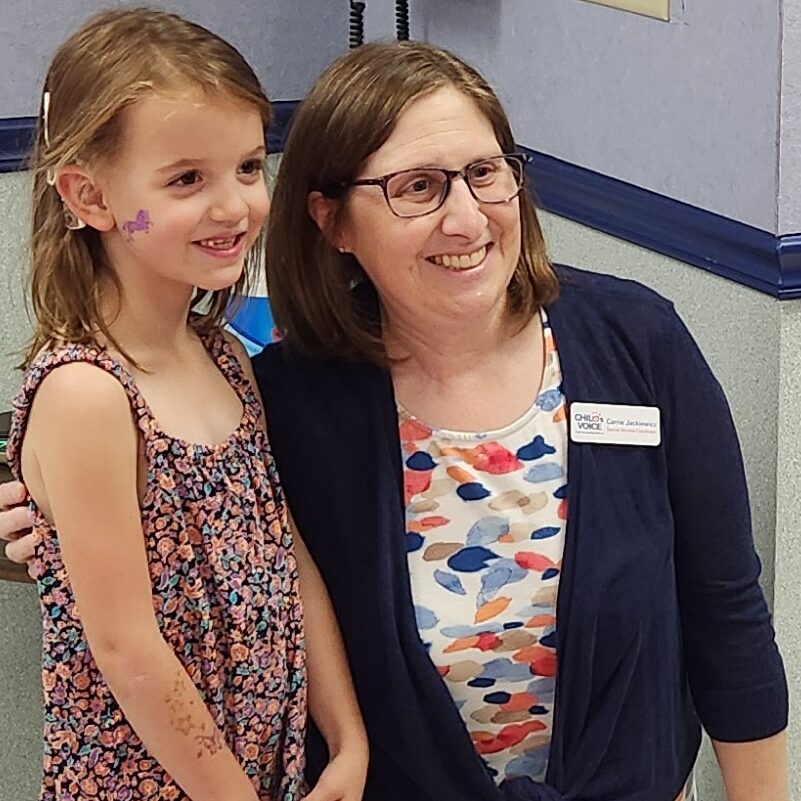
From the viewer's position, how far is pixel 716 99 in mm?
1944

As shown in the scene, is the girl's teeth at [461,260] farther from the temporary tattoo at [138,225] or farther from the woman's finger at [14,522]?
the woman's finger at [14,522]

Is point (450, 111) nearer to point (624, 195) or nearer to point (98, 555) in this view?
point (98, 555)

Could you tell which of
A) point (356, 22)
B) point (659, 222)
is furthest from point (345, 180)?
point (356, 22)

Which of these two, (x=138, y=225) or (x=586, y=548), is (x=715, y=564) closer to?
(x=586, y=548)

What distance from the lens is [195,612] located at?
144 centimetres

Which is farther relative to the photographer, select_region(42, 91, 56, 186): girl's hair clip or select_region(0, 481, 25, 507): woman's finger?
select_region(0, 481, 25, 507): woman's finger

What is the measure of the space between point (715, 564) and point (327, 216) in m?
0.55

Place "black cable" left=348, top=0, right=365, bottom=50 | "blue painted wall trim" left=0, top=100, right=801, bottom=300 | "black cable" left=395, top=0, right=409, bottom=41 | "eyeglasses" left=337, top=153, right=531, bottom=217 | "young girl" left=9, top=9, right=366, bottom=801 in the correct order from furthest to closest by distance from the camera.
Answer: "black cable" left=348, top=0, right=365, bottom=50, "black cable" left=395, top=0, right=409, bottom=41, "blue painted wall trim" left=0, top=100, right=801, bottom=300, "eyeglasses" left=337, top=153, right=531, bottom=217, "young girl" left=9, top=9, right=366, bottom=801

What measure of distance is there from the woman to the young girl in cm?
7

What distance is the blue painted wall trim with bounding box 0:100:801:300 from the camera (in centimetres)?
190

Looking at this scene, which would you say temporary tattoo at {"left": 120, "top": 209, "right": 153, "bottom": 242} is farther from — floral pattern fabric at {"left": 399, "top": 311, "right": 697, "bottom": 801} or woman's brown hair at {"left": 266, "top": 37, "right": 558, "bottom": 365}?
floral pattern fabric at {"left": 399, "top": 311, "right": 697, "bottom": 801}

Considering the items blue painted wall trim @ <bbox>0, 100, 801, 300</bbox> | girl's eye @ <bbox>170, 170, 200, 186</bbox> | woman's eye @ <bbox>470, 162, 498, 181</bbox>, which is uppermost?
blue painted wall trim @ <bbox>0, 100, 801, 300</bbox>

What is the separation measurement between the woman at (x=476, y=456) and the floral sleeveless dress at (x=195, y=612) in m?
0.08

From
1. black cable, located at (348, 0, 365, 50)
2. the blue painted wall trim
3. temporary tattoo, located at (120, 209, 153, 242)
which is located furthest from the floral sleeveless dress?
black cable, located at (348, 0, 365, 50)
